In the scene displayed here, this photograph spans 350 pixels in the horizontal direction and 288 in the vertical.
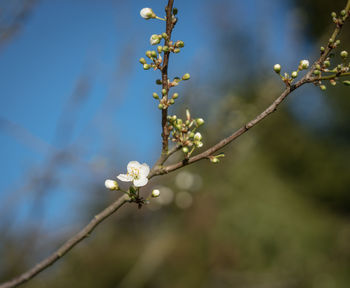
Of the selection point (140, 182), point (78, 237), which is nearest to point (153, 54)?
point (140, 182)

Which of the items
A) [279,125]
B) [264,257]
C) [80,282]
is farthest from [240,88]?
[80,282]

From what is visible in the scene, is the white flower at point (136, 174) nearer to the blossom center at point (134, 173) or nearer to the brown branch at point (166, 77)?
the blossom center at point (134, 173)

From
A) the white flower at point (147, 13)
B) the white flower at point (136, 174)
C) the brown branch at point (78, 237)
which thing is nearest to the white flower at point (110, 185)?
the white flower at point (136, 174)

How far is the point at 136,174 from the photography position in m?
1.17

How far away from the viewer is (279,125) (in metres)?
7.41

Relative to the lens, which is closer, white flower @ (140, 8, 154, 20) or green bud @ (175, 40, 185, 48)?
green bud @ (175, 40, 185, 48)

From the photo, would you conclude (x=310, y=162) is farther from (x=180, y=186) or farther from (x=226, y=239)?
(x=180, y=186)

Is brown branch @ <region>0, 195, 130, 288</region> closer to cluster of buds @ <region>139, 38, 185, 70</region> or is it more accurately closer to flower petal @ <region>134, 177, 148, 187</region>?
flower petal @ <region>134, 177, 148, 187</region>

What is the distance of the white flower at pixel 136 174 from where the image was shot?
1.05 m

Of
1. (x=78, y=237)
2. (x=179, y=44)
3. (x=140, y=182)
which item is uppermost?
(x=179, y=44)

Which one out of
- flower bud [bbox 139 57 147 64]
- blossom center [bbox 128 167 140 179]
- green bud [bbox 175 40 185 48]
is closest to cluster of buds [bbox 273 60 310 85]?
green bud [bbox 175 40 185 48]

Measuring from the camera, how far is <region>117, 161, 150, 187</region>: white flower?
3.46 feet

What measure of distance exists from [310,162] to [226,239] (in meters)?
2.69

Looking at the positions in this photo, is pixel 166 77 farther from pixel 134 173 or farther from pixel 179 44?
pixel 134 173
